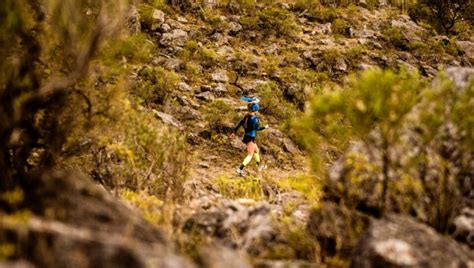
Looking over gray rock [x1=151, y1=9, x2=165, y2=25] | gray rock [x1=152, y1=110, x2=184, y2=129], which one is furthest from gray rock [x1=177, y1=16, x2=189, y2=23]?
gray rock [x1=152, y1=110, x2=184, y2=129]

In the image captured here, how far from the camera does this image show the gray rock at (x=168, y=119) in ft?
47.3

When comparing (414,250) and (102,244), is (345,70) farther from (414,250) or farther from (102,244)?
(102,244)

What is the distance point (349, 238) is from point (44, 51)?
3866mm

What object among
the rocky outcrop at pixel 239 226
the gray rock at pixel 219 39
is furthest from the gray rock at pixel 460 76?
the gray rock at pixel 219 39

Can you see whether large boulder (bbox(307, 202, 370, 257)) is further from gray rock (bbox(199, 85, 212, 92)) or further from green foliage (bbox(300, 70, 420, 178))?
gray rock (bbox(199, 85, 212, 92))

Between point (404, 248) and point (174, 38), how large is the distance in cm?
1715

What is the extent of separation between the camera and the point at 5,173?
16.1ft

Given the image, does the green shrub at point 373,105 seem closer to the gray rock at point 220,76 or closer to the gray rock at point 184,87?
the gray rock at point 184,87

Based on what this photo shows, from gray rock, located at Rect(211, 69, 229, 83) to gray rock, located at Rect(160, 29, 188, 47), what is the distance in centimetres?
226

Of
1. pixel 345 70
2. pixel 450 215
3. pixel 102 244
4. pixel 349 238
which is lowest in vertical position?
pixel 345 70

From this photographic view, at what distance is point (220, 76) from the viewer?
18.8 meters

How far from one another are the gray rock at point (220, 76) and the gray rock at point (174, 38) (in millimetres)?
2256

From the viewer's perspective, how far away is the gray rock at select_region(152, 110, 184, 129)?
1443 centimetres

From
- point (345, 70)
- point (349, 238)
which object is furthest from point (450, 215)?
point (345, 70)
